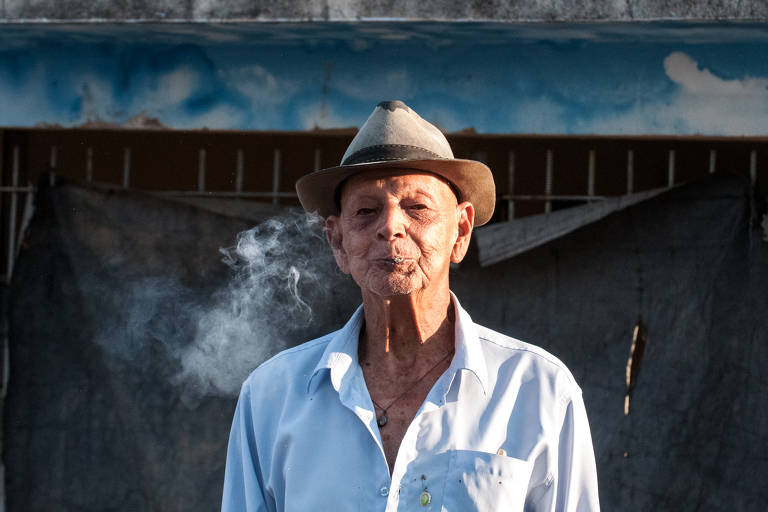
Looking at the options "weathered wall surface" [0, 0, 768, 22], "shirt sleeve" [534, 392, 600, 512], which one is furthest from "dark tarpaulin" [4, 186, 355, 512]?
"shirt sleeve" [534, 392, 600, 512]

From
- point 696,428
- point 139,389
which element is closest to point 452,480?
point 696,428

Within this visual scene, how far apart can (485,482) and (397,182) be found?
0.84 m

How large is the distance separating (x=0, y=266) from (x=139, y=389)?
2.18 meters

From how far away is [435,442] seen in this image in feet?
6.93

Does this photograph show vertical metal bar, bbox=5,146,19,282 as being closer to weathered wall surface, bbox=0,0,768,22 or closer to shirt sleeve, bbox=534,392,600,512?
weathered wall surface, bbox=0,0,768,22

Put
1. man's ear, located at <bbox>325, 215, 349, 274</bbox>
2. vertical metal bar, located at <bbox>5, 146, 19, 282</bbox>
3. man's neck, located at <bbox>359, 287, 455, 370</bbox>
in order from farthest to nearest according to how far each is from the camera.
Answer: vertical metal bar, located at <bbox>5, 146, 19, 282</bbox> → man's ear, located at <bbox>325, 215, 349, 274</bbox> → man's neck, located at <bbox>359, 287, 455, 370</bbox>

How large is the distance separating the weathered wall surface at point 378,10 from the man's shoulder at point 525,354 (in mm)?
2276

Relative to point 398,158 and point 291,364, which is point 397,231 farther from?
point 291,364

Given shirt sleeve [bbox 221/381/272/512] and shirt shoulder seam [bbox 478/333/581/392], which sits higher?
shirt shoulder seam [bbox 478/333/581/392]

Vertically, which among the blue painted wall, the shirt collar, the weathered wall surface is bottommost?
the shirt collar

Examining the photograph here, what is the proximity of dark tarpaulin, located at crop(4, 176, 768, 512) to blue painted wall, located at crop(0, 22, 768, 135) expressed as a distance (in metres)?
0.57

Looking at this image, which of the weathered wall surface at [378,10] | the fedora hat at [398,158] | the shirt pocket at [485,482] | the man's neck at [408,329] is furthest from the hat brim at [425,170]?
the weathered wall surface at [378,10]

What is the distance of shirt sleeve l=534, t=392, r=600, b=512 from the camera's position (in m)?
2.12

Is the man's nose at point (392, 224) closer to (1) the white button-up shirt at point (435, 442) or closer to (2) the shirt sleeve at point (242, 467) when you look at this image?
(1) the white button-up shirt at point (435, 442)
